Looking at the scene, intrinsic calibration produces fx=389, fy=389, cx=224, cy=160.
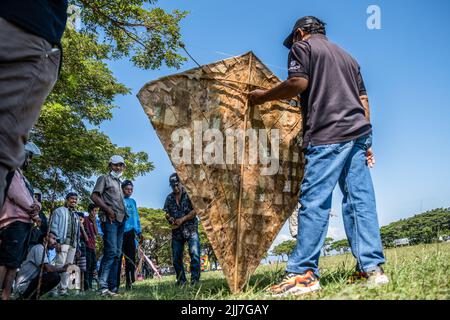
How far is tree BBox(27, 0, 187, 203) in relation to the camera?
281 inches

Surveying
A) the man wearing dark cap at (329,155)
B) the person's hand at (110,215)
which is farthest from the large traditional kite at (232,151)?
the person's hand at (110,215)

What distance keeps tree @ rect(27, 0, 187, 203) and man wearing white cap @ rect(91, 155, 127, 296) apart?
62.8 inches

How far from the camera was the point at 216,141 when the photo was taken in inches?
130

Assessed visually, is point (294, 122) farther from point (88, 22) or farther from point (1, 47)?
point (88, 22)

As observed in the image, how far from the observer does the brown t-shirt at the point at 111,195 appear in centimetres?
538

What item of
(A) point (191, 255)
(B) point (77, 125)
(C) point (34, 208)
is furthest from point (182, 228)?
(B) point (77, 125)

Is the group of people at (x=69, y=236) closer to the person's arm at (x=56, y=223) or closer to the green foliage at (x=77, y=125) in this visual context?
the person's arm at (x=56, y=223)

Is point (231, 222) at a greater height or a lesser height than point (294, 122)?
lesser

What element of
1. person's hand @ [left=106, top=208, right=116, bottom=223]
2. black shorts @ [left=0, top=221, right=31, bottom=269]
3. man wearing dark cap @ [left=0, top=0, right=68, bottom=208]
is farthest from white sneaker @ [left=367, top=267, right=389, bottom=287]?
person's hand @ [left=106, top=208, right=116, bottom=223]

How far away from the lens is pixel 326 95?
9.61 feet

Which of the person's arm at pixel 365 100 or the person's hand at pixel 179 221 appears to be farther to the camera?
the person's hand at pixel 179 221

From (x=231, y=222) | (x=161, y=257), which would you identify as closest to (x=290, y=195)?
(x=231, y=222)

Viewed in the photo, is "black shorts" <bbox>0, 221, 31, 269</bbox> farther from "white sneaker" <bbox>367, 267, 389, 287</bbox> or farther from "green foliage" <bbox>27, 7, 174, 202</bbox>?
"green foliage" <bbox>27, 7, 174, 202</bbox>
